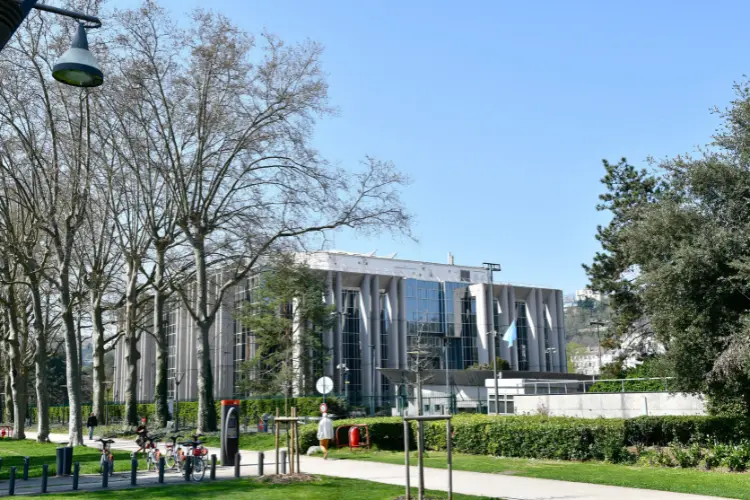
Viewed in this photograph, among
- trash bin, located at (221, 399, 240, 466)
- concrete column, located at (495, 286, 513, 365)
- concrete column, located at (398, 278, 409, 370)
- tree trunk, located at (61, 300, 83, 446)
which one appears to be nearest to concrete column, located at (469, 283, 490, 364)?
concrete column, located at (495, 286, 513, 365)

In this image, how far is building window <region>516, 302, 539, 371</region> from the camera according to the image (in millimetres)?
88625

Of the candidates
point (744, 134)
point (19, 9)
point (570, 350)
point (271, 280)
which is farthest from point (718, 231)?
point (570, 350)

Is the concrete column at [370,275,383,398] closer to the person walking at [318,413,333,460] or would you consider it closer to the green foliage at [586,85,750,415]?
the person walking at [318,413,333,460]

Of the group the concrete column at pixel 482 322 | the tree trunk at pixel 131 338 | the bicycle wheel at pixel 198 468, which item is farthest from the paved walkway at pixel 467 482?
the concrete column at pixel 482 322

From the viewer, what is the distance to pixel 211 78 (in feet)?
103

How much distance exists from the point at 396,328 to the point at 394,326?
0.31 metres

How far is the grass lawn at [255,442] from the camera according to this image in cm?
2950

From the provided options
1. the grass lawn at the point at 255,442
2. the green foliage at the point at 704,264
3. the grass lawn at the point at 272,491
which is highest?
the green foliage at the point at 704,264

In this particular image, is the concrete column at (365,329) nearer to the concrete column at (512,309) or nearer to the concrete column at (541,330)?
the concrete column at (512,309)

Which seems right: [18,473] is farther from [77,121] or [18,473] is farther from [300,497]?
[77,121]

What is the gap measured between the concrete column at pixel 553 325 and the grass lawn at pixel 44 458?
6954 centimetres

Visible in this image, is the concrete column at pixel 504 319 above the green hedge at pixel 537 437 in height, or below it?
above

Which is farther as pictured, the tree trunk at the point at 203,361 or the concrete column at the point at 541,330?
the concrete column at the point at 541,330

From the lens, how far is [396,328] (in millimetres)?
80125
